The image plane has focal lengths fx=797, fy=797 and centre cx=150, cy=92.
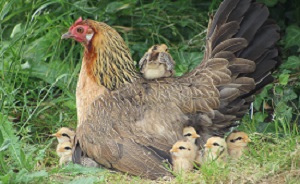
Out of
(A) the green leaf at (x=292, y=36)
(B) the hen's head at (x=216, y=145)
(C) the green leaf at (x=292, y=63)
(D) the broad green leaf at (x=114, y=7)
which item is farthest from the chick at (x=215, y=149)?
(D) the broad green leaf at (x=114, y=7)

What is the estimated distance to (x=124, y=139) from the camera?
20.9 ft

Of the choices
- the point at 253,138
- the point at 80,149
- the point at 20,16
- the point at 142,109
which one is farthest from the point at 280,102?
the point at 20,16

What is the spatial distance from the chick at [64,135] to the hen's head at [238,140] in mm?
1351

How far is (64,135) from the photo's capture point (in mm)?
6812

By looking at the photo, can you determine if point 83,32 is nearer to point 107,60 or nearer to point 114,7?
point 107,60

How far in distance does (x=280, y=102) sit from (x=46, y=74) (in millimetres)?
2262

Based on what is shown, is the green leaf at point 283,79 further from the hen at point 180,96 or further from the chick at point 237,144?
the chick at point 237,144

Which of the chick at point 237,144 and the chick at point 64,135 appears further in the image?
the chick at point 64,135

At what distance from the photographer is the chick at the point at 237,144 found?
6.39 metres

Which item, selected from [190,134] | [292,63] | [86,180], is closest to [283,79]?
[292,63]

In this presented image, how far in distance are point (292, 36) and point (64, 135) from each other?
2597mm

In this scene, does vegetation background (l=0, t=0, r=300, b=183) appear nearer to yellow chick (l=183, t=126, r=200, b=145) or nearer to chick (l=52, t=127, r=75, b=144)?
chick (l=52, t=127, r=75, b=144)

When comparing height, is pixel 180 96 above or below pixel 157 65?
below

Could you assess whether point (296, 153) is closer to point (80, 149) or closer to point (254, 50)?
point (254, 50)
